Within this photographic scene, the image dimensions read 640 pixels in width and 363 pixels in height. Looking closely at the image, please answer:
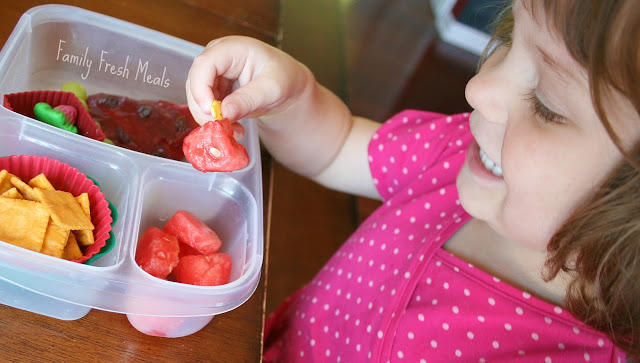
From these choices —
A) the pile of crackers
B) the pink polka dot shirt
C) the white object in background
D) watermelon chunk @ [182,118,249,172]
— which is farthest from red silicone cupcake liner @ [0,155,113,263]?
the white object in background

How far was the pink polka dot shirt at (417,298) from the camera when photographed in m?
0.81

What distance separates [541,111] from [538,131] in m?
0.02

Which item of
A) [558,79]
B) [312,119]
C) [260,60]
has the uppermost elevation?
[558,79]

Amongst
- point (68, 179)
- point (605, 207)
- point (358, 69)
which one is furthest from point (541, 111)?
point (358, 69)

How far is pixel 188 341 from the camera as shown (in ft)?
2.31

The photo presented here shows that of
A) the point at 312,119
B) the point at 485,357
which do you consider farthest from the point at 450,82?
the point at 485,357

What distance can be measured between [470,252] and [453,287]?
7 centimetres

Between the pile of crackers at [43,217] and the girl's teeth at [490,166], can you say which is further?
the girl's teeth at [490,166]

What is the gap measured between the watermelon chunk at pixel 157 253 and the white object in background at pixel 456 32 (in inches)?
91.4

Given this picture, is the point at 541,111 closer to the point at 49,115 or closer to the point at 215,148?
the point at 215,148

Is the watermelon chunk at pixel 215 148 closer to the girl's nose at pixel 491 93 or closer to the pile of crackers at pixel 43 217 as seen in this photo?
the pile of crackers at pixel 43 217

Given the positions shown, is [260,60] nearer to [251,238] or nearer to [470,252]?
[251,238]

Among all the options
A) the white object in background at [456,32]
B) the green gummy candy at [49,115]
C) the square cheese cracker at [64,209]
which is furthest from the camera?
the white object in background at [456,32]

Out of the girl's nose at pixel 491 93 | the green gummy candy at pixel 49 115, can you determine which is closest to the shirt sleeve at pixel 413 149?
the girl's nose at pixel 491 93
